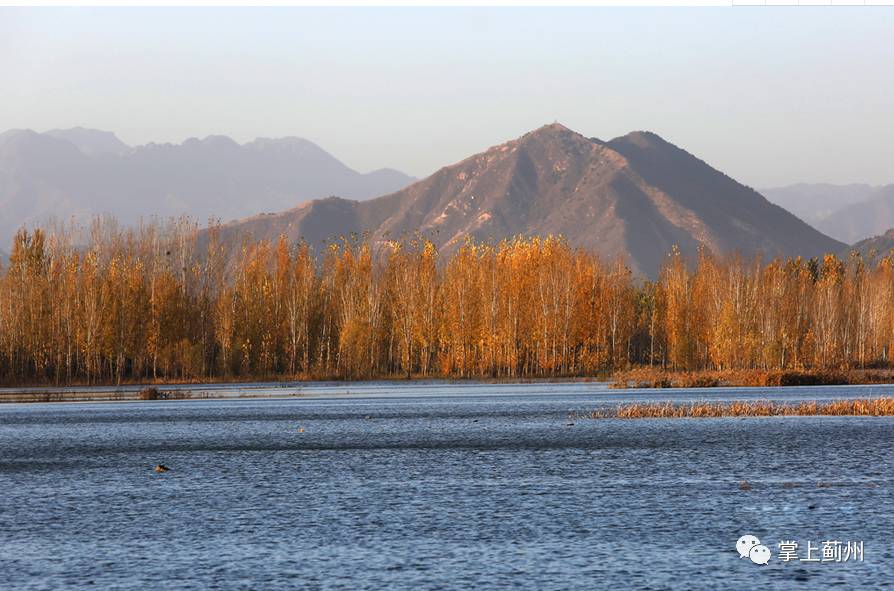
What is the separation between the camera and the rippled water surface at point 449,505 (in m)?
16.4

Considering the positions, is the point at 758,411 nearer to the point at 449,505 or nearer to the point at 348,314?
the point at 449,505

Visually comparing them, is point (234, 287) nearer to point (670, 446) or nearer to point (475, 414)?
point (475, 414)

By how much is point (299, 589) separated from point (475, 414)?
3557cm

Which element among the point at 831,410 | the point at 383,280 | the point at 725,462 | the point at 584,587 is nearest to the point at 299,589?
the point at 584,587

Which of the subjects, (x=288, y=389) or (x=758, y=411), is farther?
(x=288, y=389)

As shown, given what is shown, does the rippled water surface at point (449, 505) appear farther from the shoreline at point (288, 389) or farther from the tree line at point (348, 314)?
the tree line at point (348, 314)
